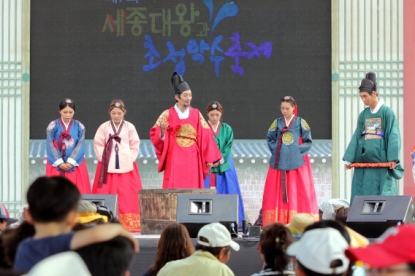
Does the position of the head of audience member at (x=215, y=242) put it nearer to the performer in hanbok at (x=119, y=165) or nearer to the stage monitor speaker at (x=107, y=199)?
the stage monitor speaker at (x=107, y=199)

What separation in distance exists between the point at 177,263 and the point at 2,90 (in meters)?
5.72

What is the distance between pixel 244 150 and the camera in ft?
27.8

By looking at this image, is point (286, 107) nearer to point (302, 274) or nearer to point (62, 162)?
point (62, 162)

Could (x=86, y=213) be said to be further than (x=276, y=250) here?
Yes

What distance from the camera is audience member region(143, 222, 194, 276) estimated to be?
3.55m

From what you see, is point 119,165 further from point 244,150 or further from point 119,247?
point 119,247

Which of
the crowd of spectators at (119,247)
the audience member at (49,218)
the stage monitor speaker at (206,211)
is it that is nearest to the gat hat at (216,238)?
the crowd of spectators at (119,247)

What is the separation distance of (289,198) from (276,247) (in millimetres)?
4134

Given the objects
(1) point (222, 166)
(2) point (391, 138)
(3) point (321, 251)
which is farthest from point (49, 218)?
(1) point (222, 166)

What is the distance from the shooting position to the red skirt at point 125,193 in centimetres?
716

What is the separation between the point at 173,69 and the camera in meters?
8.52

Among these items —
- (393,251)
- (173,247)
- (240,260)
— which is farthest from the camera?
(240,260)

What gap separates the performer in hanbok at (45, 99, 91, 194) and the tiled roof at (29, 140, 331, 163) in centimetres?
118

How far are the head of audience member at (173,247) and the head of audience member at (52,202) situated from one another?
147 centimetres
